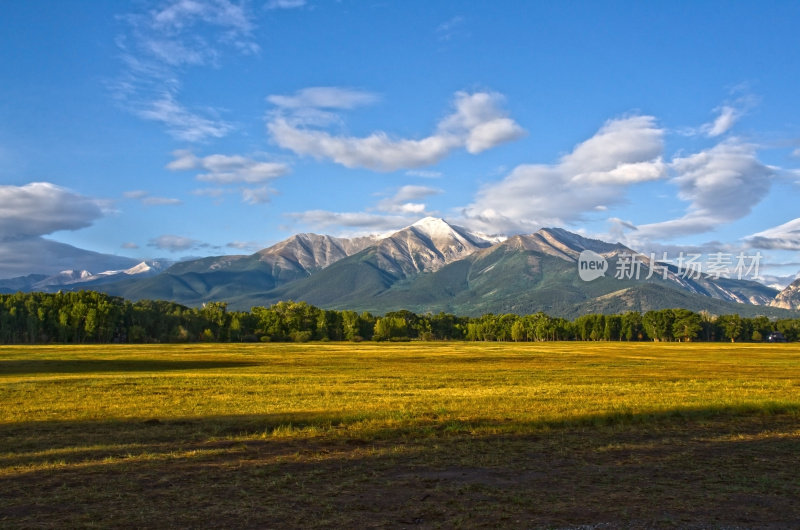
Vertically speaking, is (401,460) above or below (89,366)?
above

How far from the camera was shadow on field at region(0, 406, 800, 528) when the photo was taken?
42.5ft

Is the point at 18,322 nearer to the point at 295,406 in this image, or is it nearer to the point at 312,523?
the point at 295,406

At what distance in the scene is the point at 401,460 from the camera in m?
18.8

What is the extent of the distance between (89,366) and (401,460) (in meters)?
62.5

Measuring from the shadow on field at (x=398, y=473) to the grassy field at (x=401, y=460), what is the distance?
8cm

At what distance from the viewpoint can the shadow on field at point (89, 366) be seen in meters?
62.0

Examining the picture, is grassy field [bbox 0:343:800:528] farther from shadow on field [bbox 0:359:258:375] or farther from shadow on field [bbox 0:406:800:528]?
shadow on field [bbox 0:359:258:375]

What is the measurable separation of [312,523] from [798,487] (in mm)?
12904

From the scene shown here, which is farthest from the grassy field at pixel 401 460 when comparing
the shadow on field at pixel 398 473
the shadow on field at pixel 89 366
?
the shadow on field at pixel 89 366

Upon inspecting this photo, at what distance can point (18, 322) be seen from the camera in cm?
15762

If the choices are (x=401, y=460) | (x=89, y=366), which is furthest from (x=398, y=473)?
(x=89, y=366)

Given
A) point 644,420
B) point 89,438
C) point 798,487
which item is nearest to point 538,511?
point 798,487

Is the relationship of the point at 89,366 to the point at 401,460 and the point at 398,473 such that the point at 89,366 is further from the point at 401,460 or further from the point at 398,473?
the point at 398,473

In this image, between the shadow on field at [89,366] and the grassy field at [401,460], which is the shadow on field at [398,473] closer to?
the grassy field at [401,460]
